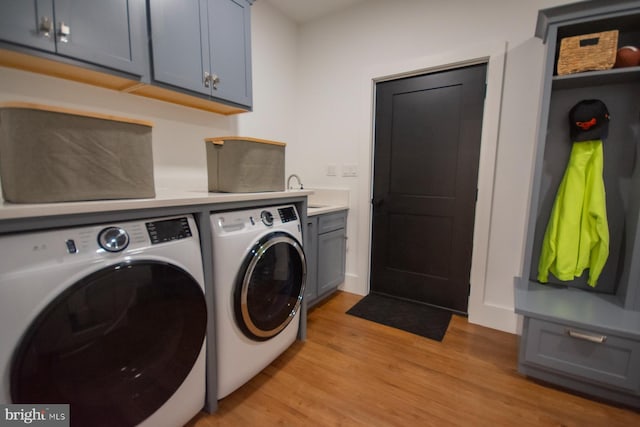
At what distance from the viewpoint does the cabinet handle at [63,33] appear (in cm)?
113

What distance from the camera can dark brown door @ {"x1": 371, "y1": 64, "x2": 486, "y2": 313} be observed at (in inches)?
83.8

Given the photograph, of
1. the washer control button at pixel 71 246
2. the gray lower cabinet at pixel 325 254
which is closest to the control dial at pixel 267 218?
the gray lower cabinet at pixel 325 254

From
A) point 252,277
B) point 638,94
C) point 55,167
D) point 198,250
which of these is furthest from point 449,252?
point 55,167

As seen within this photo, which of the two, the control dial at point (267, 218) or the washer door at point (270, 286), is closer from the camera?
the washer door at point (270, 286)

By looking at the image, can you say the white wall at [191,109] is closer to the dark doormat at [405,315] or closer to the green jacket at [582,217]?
the dark doormat at [405,315]

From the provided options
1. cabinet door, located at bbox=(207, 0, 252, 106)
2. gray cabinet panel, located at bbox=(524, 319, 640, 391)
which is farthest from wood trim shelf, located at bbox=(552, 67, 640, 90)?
cabinet door, located at bbox=(207, 0, 252, 106)

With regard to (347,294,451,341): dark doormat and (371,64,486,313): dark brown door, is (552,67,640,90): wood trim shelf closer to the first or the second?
(371,64,486,313): dark brown door

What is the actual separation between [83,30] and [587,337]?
272cm

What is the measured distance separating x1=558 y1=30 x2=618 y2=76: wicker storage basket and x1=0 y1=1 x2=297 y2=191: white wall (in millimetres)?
2097

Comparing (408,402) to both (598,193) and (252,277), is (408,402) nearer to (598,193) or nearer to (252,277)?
(252,277)

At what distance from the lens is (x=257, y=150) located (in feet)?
4.97

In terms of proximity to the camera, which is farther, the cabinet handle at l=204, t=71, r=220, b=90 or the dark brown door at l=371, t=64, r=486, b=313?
the dark brown door at l=371, t=64, r=486, b=313

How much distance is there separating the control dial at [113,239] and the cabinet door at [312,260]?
130 centimetres

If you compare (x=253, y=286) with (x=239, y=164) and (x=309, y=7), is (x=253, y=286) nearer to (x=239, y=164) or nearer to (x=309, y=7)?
(x=239, y=164)
